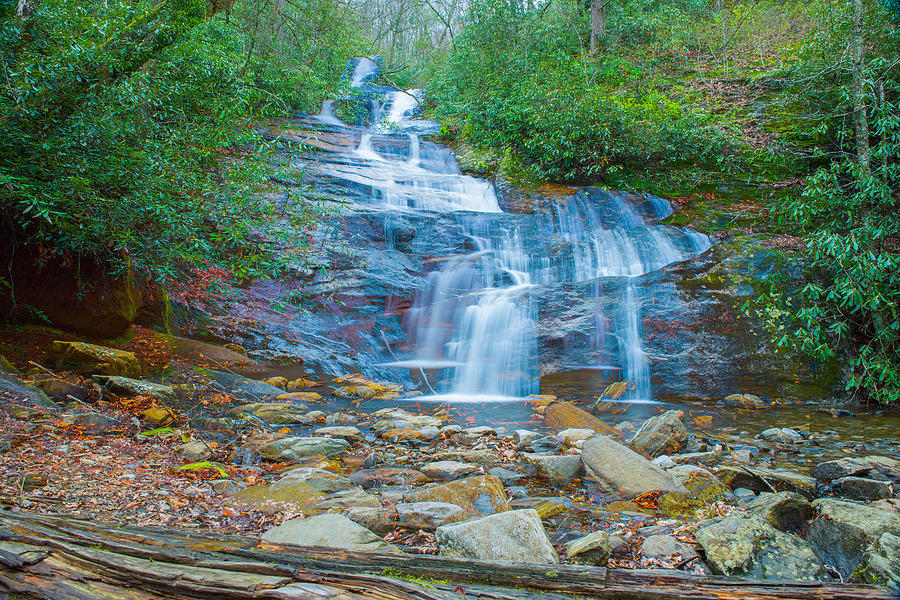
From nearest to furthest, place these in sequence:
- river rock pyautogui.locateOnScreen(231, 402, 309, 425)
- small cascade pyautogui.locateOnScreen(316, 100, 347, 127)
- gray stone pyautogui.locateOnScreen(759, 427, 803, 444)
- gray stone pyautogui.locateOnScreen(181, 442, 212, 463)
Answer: gray stone pyautogui.locateOnScreen(181, 442, 212, 463) < gray stone pyautogui.locateOnScreen(759, 427, 803, 444) < river rock pyautogui.locateOnScreen(231, 402, 309, 425) < small cascade pyautogui.locateOnScreen(316, 100, 347, 127)

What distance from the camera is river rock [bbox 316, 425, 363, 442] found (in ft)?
16.9

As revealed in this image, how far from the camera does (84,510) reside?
255 cm

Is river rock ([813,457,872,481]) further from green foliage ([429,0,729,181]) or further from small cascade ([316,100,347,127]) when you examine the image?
small cascade ([316,100,347,127])

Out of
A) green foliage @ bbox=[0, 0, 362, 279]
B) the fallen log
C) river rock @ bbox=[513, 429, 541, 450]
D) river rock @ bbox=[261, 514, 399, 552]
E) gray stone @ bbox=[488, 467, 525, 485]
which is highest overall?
green foliage @ bbox=[0, 0, 362, 279]

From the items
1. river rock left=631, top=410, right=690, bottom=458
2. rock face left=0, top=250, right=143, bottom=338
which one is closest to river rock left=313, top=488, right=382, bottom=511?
river rock left=631, top=410, right=690, bottom=458

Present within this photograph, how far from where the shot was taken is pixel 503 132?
623 inches

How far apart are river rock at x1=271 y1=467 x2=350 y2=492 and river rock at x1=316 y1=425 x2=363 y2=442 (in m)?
1.31

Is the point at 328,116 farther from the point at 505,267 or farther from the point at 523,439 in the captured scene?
the point at 523,439

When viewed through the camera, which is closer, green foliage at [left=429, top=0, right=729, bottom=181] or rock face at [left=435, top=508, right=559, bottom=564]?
rock face at [left=435, top=508, right=559, bottom=564]

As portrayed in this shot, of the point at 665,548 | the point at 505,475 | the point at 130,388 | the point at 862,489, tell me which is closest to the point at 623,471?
the point at 505,475

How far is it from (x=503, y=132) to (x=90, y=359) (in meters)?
13.2

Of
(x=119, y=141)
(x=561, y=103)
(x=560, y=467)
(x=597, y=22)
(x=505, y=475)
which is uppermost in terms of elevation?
(x=597, y=22)

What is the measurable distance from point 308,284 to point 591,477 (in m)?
7.95

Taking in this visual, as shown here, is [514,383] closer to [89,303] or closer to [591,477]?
[591,477]
